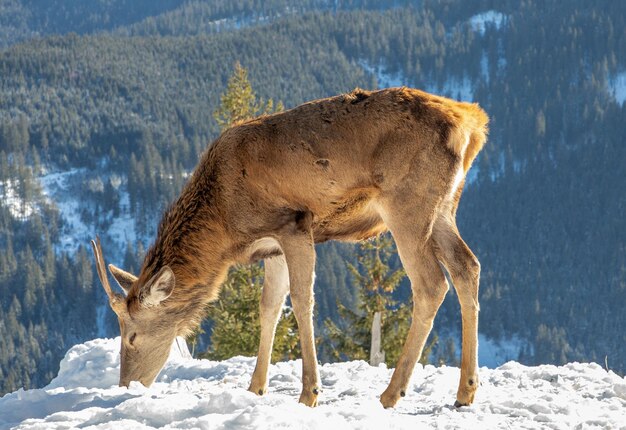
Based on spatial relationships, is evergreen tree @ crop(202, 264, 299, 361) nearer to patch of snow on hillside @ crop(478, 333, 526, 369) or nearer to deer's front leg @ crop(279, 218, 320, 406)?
deer's front leg @ crop(279, 218, 320, 406)

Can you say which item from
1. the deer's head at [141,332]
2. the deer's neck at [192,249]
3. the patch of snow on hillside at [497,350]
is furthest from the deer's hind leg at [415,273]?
the patch of snow on hillside at [497,350]

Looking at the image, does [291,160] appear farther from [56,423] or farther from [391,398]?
[56,423]

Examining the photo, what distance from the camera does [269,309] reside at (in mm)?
8602

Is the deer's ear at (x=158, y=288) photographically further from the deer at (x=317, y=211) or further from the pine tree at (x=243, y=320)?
the pine tree at (x=243, y=320)

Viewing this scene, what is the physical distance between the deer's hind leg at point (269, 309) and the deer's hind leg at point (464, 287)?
1576mm

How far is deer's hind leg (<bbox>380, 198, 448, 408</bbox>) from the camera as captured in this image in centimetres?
752

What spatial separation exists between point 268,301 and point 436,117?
2447mm

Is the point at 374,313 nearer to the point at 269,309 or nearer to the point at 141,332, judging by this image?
the point at 269,309

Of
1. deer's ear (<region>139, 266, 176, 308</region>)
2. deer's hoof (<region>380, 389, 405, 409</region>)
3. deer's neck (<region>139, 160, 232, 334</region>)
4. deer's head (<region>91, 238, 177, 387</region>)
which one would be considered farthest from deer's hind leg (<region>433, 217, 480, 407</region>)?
deer's head (<region>91, 238, 177, 387</region>)

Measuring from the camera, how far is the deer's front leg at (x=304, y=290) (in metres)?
7.56

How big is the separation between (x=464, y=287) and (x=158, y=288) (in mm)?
2693

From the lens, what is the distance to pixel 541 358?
528 ft

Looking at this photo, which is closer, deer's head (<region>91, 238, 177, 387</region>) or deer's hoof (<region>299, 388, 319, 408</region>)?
deer's hoof (<region>299, 388, 319, 408</region>)

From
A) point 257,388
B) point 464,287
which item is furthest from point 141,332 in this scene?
point 464,287
